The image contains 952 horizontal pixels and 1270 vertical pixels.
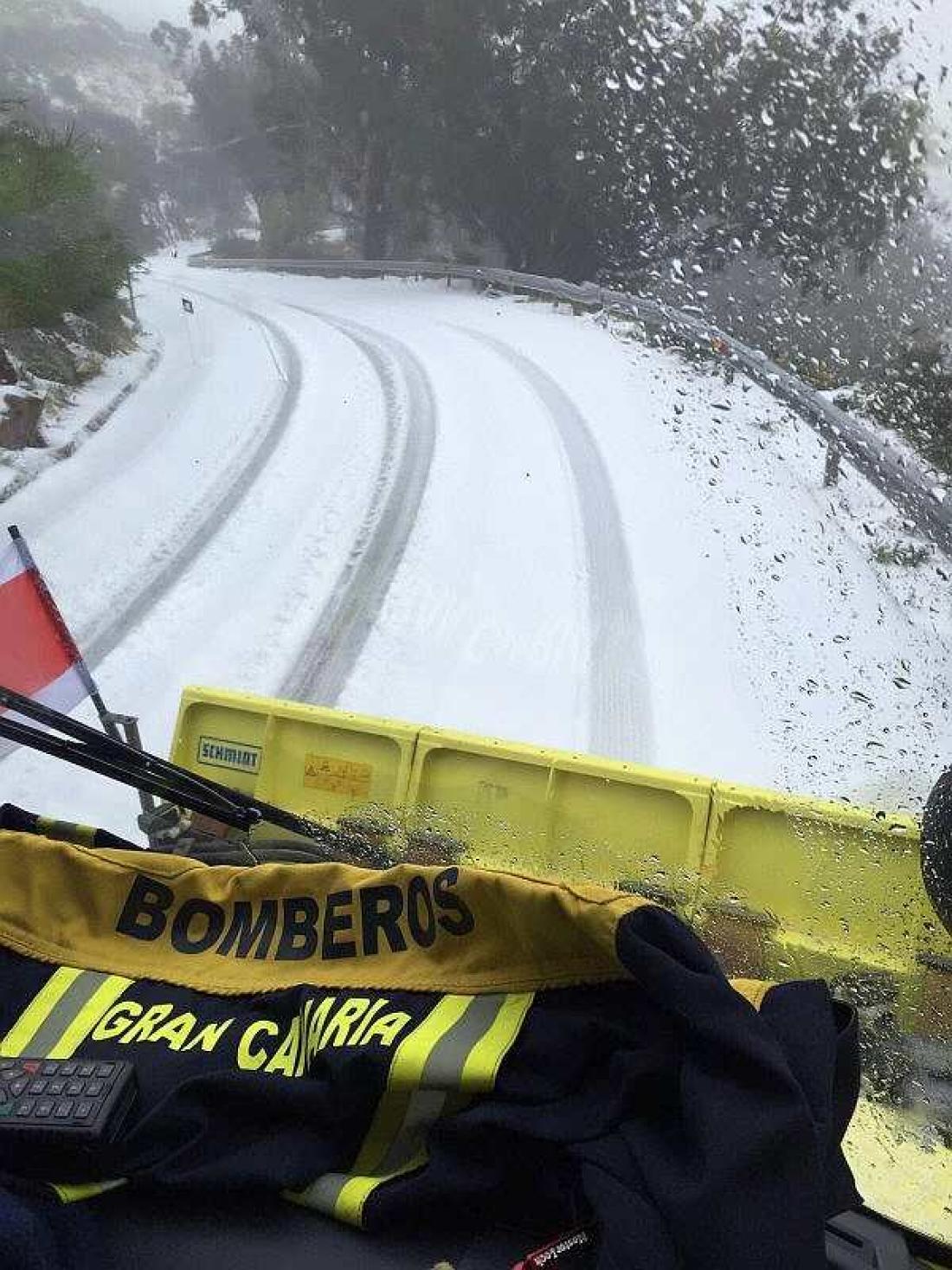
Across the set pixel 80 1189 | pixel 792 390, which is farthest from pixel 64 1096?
pixel 792 390

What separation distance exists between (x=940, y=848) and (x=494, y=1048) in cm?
129

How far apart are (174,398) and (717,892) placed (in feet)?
40.9

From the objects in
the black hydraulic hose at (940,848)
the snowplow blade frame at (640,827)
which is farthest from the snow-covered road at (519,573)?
the black hydraulic hose at (940,848)

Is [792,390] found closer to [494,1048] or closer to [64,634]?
[64,634]

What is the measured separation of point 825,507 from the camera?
A: 8.63m

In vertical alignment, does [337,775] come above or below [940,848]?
below

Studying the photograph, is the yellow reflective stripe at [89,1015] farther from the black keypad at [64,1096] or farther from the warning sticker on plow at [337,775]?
the warning sticker on plow at [337,775]

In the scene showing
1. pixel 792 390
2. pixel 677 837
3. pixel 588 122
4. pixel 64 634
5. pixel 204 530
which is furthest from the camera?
pixel 588 122

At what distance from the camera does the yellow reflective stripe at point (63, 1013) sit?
163 centimetres

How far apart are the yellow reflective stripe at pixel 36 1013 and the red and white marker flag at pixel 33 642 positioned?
1.85 m

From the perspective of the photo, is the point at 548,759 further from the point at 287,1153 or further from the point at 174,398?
the point at 174,398

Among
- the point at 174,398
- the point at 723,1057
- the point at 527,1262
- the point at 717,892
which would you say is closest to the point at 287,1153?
the point at 527,1262

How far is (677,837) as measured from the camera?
12.7 ft

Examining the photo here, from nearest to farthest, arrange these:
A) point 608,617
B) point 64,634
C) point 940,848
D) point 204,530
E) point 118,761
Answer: point 940,848, point 118,761, point 64,634, point 608,617, point 204,530
